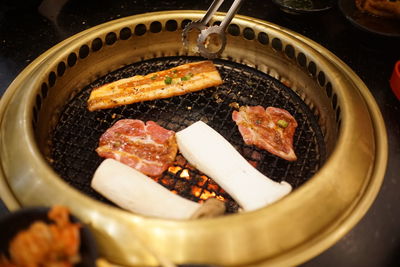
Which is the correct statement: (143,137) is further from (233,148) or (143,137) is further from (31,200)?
(31,200)

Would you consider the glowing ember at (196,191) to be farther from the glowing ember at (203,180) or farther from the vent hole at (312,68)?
the vent hole at (312,68)

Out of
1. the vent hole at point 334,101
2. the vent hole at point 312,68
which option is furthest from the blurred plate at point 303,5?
the vent hole at point 334,101

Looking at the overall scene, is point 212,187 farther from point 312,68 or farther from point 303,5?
point 303,5

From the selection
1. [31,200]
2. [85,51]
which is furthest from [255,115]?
[31,200]

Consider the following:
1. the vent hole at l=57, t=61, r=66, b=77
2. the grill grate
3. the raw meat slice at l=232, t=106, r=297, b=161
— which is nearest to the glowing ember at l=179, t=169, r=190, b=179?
the grill grate

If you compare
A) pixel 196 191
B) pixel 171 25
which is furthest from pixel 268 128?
pixel 171 25
